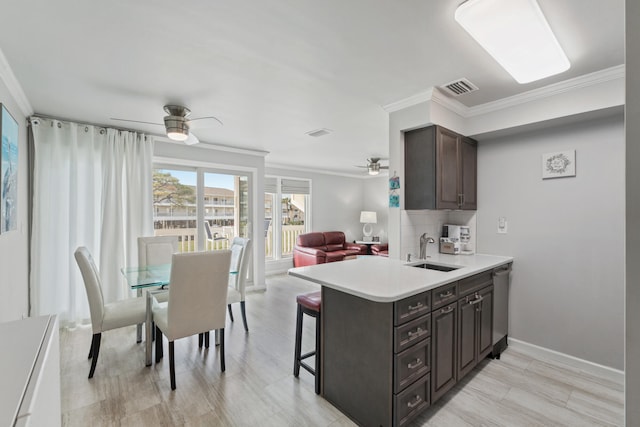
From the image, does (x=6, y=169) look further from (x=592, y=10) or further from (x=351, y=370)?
(x=592, y=10)

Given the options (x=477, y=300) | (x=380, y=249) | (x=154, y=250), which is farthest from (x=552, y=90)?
(x=380, y=249)

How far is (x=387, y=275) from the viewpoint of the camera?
2.07 metres

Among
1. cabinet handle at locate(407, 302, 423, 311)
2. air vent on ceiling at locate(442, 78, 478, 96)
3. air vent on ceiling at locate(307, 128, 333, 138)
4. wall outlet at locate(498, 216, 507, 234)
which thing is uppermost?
air vent on ceiling at locate(307, 128, 333, 138)

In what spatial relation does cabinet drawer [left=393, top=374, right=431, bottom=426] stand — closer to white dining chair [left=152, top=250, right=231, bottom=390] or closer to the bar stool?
the bar stool

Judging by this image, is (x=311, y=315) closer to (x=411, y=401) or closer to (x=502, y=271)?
(x=411, y=401)

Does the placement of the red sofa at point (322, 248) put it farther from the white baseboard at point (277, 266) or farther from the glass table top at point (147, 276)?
the glass table top at point (147, 276)

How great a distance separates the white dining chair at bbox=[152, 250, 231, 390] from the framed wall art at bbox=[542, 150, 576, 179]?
311 centimetres

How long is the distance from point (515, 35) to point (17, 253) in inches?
172

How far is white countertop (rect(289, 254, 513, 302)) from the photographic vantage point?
1662 millimetres

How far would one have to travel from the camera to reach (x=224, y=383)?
2268 millimetres

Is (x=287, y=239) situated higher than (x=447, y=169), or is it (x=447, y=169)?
(x=447, y=169)

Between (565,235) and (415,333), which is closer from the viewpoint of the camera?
(415,333)

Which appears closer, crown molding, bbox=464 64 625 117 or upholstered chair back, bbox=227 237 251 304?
crown molding, bbox=464 64 625 117

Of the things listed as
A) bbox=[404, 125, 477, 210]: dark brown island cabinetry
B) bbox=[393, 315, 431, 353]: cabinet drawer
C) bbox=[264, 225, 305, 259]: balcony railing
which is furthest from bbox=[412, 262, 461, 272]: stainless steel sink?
bbox=[264, 225, 305, 259]: balcony railing
